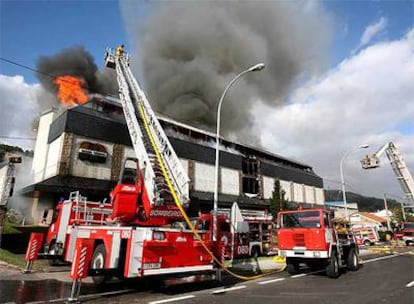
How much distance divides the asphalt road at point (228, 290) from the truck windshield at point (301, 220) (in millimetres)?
1616

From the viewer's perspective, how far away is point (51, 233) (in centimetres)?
1192

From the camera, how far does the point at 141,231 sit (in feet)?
21.4

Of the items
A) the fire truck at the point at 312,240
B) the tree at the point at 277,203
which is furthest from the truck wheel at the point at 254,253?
the tree at the point at 277,203

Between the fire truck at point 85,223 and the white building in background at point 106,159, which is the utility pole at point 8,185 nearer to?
the fire truck at point 85,223

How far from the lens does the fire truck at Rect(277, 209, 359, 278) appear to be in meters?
9.42

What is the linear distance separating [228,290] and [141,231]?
273cm

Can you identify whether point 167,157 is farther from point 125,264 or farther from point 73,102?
point 73,102

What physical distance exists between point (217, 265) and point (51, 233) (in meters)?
7.26

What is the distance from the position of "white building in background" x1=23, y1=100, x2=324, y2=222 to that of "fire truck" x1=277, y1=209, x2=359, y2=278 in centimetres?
347

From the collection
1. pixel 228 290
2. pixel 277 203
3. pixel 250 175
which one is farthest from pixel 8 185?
pixel 250 175

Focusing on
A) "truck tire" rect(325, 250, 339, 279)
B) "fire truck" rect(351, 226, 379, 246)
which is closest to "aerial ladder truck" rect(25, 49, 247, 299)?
"truck tire" rect(325, 250, 339, 279)

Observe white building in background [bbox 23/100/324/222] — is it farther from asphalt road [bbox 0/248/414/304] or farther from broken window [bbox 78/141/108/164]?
asphalt road [bbox 0/248/414/304]

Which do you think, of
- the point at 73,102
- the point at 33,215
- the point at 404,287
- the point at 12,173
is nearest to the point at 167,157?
the point at 12,173

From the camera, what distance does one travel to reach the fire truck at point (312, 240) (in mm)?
9422
